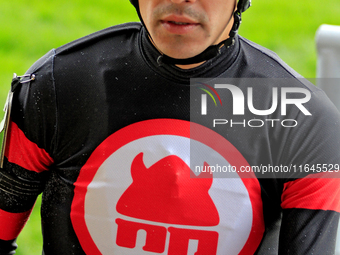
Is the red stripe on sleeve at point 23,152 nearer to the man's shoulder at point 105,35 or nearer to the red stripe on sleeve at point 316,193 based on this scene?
the man's shoulder at point 105,35

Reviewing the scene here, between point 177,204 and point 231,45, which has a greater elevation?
point 231,45

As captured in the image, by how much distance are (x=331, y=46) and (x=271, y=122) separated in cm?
56

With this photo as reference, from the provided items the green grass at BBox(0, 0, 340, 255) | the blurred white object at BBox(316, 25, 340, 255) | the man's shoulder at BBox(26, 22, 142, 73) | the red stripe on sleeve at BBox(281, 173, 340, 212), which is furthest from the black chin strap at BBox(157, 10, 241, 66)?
the green grass at BBox(0, 0, 340, 255)

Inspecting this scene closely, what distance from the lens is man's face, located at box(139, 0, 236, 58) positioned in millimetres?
1254

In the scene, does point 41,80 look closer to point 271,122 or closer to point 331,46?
point 271,122

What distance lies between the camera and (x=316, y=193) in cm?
135

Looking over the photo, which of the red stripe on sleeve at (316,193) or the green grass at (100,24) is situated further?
the green grass at (100,24)

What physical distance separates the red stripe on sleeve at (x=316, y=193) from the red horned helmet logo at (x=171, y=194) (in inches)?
8.5

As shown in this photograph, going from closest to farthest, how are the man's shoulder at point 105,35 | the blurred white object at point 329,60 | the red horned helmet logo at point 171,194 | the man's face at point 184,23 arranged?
1. the man's face at point 184,23
2. the red horned helmet logo at point 171,194
3. the man's shoulder at point 105,35
4. the blurred white object at point 329,60

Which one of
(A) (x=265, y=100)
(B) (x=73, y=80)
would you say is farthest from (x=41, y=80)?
(A) (x=265, y=100)

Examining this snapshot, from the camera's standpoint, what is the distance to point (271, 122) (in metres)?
1.38

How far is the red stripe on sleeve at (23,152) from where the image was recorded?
1457 millimetres

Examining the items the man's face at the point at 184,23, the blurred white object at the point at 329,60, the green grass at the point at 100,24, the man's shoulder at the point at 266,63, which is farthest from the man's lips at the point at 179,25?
the green grass at the point at 100,24

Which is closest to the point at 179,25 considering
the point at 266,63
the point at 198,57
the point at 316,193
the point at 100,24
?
the point at 198,57
